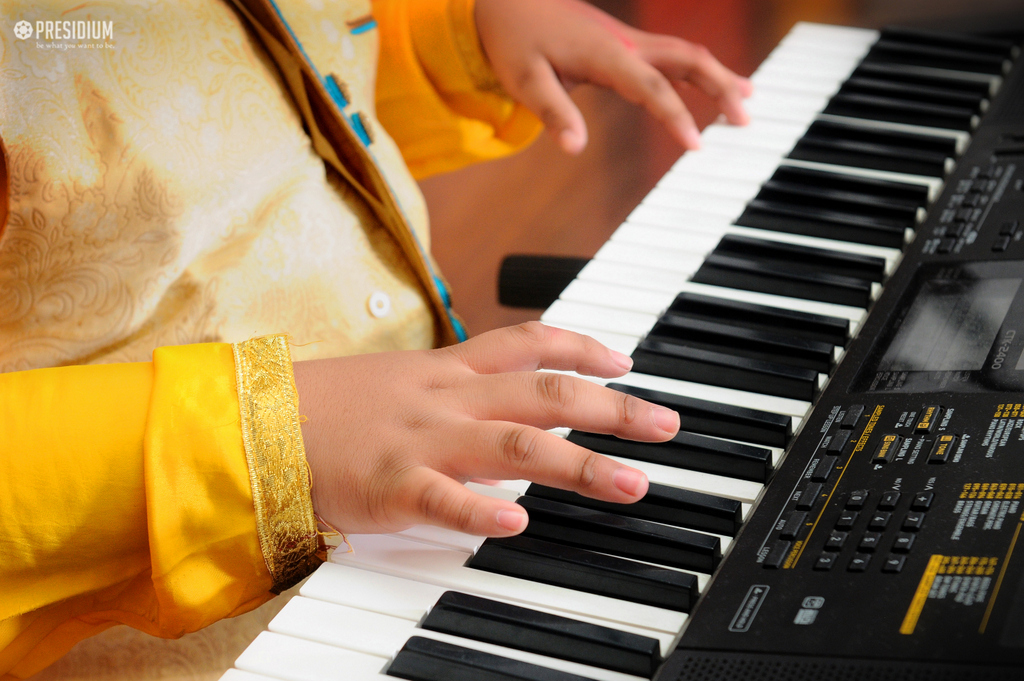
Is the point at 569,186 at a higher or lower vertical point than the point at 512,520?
higher

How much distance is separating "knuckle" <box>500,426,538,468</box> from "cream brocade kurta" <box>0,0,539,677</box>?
149mm

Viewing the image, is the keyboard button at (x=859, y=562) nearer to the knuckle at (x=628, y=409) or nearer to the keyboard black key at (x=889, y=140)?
the knuckle at (x=628, y=409)

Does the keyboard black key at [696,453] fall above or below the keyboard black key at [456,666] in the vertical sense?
above

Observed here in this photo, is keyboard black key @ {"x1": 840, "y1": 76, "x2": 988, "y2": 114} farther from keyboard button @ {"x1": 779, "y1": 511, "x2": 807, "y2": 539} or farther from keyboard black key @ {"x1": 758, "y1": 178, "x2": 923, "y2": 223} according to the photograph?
keyboard button @ {"x1": 779, "y1": 511, "x2": 807, "y2": 539}

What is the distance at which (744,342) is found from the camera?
80 cm

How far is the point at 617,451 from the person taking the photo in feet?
→ 2.31

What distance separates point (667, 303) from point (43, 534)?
1.67ft

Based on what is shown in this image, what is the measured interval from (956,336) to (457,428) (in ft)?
1.29

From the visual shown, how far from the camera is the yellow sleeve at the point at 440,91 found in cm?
117

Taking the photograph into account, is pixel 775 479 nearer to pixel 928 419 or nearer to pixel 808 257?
pixel 928 419

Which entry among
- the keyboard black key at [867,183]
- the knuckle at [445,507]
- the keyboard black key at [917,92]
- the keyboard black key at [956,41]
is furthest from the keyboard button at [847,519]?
the keyboard black key at [956,41]

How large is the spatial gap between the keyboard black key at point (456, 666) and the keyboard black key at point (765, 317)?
38 cm

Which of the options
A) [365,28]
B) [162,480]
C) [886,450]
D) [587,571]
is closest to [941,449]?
[886,450]

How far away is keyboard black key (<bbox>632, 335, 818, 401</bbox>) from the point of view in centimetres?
75
